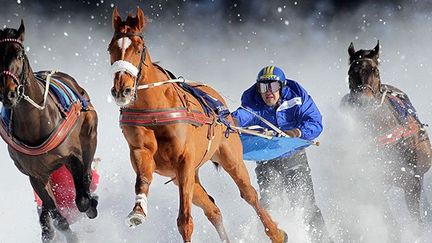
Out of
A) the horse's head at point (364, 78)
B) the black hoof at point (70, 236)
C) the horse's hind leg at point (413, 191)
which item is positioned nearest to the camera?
the black hoof at point (70, 236)

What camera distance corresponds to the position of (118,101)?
4.68 metres

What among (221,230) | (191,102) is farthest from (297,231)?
(191,102)

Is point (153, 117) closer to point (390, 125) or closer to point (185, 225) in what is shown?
point (185, 225)

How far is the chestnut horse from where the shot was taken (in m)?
4.81

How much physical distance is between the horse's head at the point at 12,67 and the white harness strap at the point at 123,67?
895mm

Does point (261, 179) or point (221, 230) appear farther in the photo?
point (261, 179)

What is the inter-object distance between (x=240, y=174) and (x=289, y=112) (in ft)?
2.50

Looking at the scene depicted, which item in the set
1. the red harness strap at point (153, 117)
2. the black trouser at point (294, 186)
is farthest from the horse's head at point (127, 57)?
the black trouser at point (294, 186)

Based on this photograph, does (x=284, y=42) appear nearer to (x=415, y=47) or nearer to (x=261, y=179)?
(x=415, y=47)

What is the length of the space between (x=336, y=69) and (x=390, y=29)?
46.5 inches

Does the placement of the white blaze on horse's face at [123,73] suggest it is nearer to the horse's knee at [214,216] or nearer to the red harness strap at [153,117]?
the red harness strap at [153,117]

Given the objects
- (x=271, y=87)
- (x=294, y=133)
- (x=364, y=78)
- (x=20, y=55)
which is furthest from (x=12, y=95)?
(x=364, y=78)

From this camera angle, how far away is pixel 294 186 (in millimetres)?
6680

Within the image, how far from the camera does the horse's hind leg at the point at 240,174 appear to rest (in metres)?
6.13
